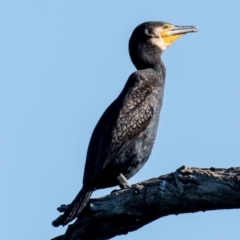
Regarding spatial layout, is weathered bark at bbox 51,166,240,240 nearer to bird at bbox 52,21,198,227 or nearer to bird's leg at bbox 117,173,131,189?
bird at bbox 52,21,198,227

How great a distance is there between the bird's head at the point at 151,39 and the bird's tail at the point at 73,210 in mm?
2294

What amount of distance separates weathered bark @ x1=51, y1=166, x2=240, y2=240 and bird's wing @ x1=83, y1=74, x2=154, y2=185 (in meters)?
0.76

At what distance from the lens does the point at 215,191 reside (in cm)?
707

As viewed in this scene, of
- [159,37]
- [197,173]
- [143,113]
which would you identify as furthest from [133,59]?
[197,173]

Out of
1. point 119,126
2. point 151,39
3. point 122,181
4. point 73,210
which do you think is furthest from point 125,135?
point 151,39

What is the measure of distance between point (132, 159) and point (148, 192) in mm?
1648

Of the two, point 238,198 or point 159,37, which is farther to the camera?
point 159,37

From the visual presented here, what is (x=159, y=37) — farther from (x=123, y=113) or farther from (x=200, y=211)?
(x=200, y=211)

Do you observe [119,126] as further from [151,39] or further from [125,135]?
[151,39]

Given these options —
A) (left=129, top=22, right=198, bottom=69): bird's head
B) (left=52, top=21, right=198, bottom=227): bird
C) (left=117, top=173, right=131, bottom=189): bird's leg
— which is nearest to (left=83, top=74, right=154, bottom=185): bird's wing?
(left=52, top=21, right=198, bottom=227): bird

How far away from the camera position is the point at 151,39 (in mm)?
10516

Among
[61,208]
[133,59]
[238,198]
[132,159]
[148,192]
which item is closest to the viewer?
[238,198]

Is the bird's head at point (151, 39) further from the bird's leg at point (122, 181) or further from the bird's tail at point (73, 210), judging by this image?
the bird's tail at point (73, 210)

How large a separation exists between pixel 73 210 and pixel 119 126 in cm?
127
